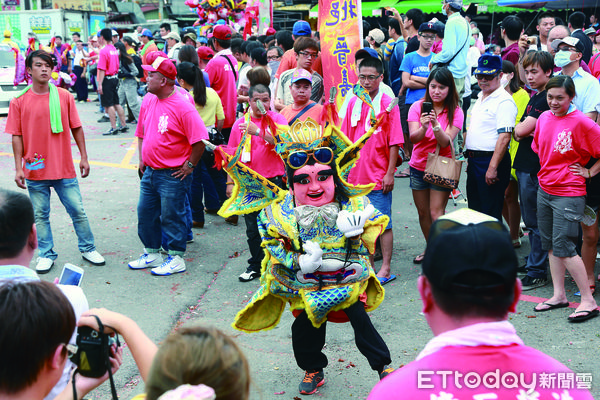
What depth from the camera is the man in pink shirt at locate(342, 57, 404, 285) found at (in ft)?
18.1

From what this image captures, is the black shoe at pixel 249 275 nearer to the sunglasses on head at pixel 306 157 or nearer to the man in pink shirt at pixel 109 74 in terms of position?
the sunglasses on head at pixel 306 157

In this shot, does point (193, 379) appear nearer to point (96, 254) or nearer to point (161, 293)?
point (161, 293)

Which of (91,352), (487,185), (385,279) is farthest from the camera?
(385,279)

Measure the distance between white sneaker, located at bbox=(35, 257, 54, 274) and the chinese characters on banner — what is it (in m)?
3.52

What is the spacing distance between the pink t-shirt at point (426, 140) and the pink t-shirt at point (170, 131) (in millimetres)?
2031

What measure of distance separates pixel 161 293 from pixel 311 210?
8.20ft

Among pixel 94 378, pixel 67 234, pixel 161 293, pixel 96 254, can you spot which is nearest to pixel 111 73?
pixel 67 234

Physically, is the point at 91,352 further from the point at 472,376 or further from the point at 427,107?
the point at 427,107

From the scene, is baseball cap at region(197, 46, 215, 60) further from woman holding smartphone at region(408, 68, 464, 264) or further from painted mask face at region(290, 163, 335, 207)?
painted mask face at region(290, 163, 335, 207)

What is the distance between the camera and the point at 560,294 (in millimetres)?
5020

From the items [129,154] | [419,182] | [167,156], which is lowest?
[129,154]

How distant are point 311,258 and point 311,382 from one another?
0.94m

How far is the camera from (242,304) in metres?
5.39

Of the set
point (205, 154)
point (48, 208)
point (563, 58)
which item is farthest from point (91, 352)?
point (205, 154)
